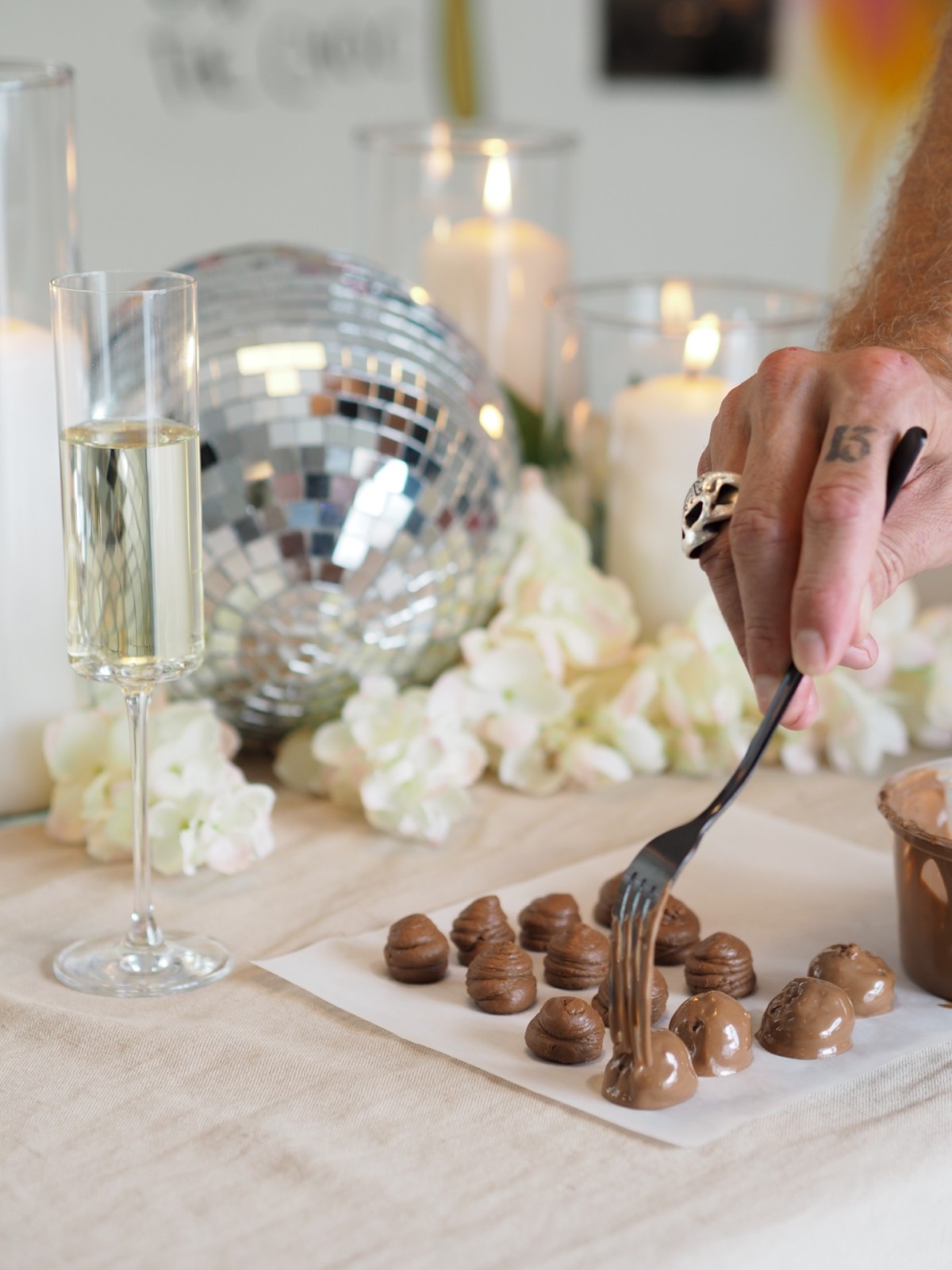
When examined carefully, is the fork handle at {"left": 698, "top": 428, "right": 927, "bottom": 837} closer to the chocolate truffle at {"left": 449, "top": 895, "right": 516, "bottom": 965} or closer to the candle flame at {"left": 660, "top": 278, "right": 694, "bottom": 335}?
the chocolate truffle at {"left": 449, "top": 895, "right": 516, "bottom": 965}

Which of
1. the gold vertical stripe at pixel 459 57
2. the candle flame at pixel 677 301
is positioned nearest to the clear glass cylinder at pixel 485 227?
the candle flame at pixel 677 301

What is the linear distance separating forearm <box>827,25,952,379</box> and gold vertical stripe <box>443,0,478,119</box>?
251 cm

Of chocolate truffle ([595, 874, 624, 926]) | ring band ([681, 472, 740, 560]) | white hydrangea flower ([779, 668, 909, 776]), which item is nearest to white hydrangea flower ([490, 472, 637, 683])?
white hydrangea flower ([779, 668, 909, 776])

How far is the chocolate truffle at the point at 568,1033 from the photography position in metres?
0.71

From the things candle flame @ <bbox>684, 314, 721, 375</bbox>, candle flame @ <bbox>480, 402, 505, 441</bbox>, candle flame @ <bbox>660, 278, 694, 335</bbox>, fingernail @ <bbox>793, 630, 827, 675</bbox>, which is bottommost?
fingernail @ <bbox>793, 630, 827, 675</bbox>

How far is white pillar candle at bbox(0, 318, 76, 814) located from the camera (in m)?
0.98

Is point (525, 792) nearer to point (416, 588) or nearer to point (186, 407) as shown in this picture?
point (416, 588)

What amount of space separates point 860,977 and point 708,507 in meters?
0.25

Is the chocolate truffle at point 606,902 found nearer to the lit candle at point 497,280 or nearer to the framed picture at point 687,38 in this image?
the lit candle at point 497,280

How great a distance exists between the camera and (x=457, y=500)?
3.51ft

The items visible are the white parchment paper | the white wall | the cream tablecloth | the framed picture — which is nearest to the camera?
the cream tablecloth

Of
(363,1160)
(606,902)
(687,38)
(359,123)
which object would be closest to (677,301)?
(606,902)

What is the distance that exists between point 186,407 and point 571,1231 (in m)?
A: 0.43

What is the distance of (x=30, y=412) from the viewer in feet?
3.24
